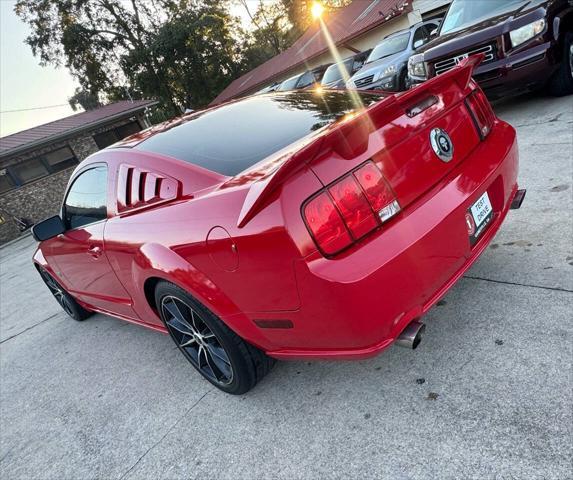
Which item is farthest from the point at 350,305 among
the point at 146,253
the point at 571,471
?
the point at 146,253

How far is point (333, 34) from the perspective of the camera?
22.9 meters

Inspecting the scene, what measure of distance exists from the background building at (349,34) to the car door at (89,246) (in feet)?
46.8

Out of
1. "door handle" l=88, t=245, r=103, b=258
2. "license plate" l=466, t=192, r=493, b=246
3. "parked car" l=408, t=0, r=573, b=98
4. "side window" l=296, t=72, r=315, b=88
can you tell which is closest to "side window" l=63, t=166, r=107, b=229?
"door handle" l=88, t=245, r=103, b=258

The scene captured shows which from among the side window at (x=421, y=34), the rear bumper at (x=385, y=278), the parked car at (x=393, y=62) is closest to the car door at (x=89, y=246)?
the rear bumper at (x=385, y=278)

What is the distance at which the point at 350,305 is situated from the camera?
5.05 ft

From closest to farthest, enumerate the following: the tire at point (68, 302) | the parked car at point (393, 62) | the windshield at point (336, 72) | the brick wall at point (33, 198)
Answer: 1. the tire at point (68, 302)
2. the parked car at point (393, 62)
3. the windshield at point (336, 72)
4. the brick wall at point (33, 198)

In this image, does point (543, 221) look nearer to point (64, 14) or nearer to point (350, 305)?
point (350, 305)

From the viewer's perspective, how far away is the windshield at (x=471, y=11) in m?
5.54

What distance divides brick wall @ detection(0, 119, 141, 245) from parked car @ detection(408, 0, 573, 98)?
18.0m

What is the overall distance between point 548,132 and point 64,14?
33.7 metres

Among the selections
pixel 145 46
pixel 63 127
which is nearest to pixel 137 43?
pixel 145 46

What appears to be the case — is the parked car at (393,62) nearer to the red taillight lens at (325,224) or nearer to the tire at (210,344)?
the tire at (210,344)

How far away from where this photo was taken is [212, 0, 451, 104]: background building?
54.7ft

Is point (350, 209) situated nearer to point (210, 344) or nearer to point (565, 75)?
point (210, 344)
